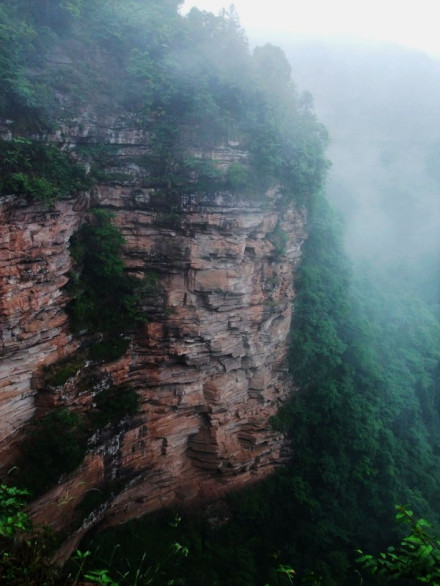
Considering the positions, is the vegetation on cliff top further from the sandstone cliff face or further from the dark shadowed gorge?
the sandstone cliff face

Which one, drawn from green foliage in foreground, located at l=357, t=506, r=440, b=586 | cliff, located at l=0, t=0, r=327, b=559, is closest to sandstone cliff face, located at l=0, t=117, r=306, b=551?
cliff, located at l=0, t=0, r=327, b=559

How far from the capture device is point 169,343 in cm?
1123

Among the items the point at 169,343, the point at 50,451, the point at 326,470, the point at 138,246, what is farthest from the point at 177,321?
the point at 326,470

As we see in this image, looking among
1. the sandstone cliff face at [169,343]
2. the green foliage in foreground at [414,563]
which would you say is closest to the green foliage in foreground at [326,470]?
the sandstone cliff face at [169,343]

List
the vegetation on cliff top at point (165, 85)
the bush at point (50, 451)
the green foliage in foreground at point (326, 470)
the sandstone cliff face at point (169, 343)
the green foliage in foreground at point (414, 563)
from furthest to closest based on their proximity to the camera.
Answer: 1. the green foliage in foreground at point (326, 470)
2. the vegetation on cliff top at point (165, 85)
3. the bush at point (50, 451)
4. the sandstone cliff face at point (169, 343)
5. the green foliage in foreground at point (414, 563)

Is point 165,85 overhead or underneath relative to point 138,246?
overhead

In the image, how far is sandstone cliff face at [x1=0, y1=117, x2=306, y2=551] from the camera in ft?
28.3

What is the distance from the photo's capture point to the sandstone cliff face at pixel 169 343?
8641mm

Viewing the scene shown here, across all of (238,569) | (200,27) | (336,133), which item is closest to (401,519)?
(238,569)

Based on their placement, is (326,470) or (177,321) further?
(326,470)

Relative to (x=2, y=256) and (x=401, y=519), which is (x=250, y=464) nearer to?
(x=2, y=256)

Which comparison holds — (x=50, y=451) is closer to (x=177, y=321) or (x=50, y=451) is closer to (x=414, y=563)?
(x=177, y=321)

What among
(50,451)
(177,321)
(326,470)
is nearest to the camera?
(50,451)

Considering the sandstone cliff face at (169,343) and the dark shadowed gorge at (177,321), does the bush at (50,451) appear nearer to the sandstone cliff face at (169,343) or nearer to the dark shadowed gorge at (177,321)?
the dark shadowed gorge at (177,321)
